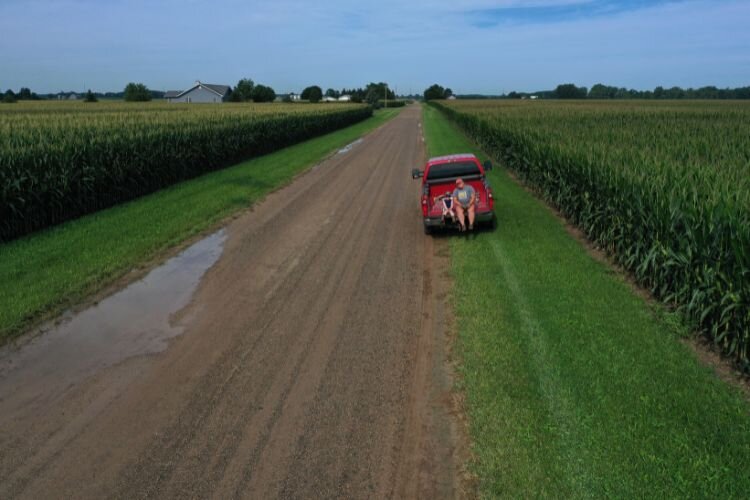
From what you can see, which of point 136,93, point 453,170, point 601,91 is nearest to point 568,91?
point 601,91

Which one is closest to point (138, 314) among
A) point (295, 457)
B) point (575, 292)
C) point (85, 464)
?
point (85, 464)

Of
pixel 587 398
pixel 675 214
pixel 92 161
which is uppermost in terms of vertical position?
pixel 92 161

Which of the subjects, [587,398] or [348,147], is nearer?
[587,398]

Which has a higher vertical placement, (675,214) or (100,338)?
(675,214)

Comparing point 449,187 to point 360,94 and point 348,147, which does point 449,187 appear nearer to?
point 348,147

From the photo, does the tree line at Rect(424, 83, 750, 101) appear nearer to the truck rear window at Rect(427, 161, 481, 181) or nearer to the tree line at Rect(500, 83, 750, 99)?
the tree line at Rect(500, 83, 750, 99)

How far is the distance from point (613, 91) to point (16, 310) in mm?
157996

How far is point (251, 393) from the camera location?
249 inches

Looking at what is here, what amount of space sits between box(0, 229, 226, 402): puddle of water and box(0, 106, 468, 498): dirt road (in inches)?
1.1

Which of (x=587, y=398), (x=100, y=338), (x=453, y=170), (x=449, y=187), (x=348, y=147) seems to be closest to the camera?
(x=587, y=398)

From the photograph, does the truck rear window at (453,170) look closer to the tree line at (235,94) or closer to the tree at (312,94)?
Result: the tree line at (235,94)

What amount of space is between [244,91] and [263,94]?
7.60m

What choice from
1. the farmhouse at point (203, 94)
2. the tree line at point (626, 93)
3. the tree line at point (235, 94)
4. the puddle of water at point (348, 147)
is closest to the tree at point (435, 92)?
the tree line at point (626, 93)

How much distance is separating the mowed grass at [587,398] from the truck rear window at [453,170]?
4.19 metres
